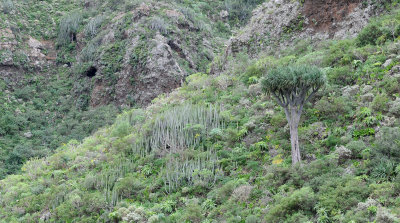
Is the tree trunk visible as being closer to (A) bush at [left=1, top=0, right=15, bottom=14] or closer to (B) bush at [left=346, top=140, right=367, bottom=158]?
(B) bush at [left=346, top=140, right=367, bottom=158]

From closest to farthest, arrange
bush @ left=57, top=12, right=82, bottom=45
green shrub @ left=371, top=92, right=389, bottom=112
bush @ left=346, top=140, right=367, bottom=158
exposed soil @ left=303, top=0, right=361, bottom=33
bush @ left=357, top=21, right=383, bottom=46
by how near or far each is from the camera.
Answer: bush @ left=346, top=140, right=367, bottom=158 → green shrub @ left=371, top=92, right=389, bottom=112 → bush @ left=357, top=21, right=383, bottom=46 → exposed soil @ left=303, top=0, right=361, bottom=33 → bush @ left=57, top=12, right=82, bottom=45

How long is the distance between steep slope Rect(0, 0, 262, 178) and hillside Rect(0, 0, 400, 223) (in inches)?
627

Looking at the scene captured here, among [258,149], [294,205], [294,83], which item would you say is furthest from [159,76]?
[294,205]

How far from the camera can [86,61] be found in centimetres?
5391

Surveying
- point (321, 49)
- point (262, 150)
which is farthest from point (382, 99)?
point (321, 49)

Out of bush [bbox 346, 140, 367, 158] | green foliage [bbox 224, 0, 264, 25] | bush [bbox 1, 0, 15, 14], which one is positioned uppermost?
bush [bbox 1, 0, 15, 14]

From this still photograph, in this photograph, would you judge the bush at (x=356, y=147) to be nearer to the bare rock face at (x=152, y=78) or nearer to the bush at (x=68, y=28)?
the bare rock face at (x=152, y=78)

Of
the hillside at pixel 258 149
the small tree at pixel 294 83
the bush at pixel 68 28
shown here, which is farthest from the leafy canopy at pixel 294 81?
the bush at pixel 68 28

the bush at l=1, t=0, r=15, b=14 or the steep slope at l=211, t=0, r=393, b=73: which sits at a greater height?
the bush at l=1, t=0, r=15, b=14

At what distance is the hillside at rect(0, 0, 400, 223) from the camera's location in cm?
1394

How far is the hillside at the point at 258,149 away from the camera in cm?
1394

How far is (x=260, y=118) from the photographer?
2092 centimetres

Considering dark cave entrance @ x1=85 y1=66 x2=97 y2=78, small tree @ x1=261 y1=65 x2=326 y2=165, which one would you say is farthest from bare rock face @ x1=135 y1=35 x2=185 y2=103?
small tree @ x1=261 y1=65 x2=326 y2=165

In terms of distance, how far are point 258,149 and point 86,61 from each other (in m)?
40.5
